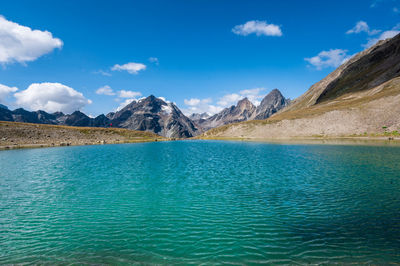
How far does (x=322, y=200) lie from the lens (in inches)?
870

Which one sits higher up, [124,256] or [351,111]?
[351,111]

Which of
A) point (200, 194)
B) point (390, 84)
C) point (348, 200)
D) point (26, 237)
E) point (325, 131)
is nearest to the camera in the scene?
point (26, 237)

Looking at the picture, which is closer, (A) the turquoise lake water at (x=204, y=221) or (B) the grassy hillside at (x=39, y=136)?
(A) the turquoise lake water at (x=204, y=221)

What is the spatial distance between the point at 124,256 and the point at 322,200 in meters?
19.4

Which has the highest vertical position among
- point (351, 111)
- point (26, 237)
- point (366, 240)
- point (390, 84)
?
point (390, 84)

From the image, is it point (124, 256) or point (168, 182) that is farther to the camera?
point (168, 182)

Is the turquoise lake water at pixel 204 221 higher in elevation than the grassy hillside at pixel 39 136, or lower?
lower

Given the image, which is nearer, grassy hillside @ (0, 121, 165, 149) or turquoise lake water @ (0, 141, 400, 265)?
turquoise lake water @ (0, 141, 400, 265)

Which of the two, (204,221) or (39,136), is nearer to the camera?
(204,221)

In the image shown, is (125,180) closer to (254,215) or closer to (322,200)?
(254,215)

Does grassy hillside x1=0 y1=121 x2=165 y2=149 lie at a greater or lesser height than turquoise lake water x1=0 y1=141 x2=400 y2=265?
greater

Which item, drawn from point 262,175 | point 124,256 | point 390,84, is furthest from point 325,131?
point 124,256

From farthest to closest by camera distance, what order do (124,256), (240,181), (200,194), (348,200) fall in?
(240,181)
(200,194)
(348,200)
(124,256)

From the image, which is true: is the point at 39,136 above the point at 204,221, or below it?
above
